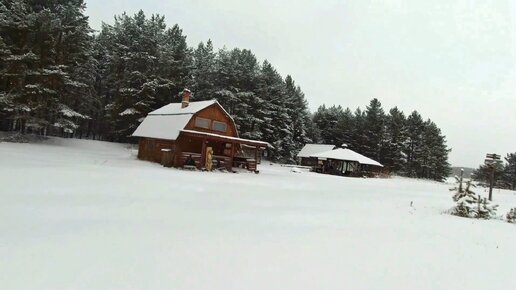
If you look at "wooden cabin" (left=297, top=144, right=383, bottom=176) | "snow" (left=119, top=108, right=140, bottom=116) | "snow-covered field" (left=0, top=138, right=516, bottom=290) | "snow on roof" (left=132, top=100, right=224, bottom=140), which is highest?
"snow" (left=119, top=108, right=140, bottom=116)

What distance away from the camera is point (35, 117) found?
99.7ft

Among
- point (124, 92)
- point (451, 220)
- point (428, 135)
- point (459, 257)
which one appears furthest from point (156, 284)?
point (428, 135)

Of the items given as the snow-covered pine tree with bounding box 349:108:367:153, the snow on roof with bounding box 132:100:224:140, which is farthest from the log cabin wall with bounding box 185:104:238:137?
the snow-covered pine tree with bounding box 349:108:367:153

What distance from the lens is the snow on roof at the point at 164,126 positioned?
26672 millimetres

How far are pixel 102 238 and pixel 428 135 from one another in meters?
68.0

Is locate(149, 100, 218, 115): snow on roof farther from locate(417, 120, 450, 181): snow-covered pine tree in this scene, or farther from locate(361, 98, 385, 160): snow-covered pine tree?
locate(417, 120, 450, 181): snow-covered pine tree

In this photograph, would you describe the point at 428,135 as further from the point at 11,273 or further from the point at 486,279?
the point at 11,273

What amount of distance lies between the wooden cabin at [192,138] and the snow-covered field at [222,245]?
14.0 meters

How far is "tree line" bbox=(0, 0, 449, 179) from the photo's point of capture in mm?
30953

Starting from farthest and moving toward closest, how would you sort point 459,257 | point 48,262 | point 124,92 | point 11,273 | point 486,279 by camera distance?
point 124,92 < point 459,257 < point 486,279 < point 48,262 < point 11,273

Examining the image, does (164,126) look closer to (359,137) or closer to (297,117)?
(297,117)

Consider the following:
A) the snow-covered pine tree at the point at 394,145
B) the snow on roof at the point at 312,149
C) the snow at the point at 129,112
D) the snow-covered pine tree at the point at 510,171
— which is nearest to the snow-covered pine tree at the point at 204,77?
the snow at the point at 129,112

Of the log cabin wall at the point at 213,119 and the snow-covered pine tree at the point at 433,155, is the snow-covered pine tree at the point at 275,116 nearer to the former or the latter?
the log cabin wall at the point at 213,119

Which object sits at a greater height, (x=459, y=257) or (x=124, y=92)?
(x=124, y=92)
